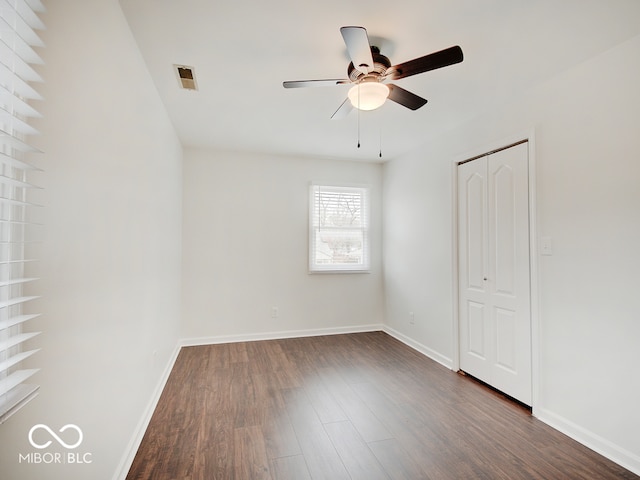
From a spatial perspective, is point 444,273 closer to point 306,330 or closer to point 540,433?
point 540,433

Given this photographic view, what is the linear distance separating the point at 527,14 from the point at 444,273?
2.41 m

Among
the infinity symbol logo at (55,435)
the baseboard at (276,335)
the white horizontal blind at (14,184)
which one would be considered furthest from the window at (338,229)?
the white horizontal blind at (14,184)

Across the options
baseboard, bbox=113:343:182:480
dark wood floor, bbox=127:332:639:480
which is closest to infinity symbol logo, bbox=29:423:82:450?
baseboard, bbox=113:343:182:480

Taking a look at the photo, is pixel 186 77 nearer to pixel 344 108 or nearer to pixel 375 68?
pixel 344 108

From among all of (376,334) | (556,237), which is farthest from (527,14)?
(376,334)

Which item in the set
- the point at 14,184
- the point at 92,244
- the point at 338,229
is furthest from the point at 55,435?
the point at 338,229

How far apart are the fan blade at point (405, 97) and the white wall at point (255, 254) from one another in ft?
8.09

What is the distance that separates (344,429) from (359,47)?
2.41 metres

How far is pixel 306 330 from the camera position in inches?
177

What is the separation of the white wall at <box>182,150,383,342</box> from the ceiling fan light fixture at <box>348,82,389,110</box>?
2.52 meters

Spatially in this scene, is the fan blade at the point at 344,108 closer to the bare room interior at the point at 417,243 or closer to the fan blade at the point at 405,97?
the bare room interior at the point at 417,243

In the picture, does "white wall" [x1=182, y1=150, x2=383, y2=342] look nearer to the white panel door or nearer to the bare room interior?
the bare room interior

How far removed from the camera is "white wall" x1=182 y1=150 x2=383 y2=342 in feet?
13.6

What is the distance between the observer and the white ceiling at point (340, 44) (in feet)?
5.53
